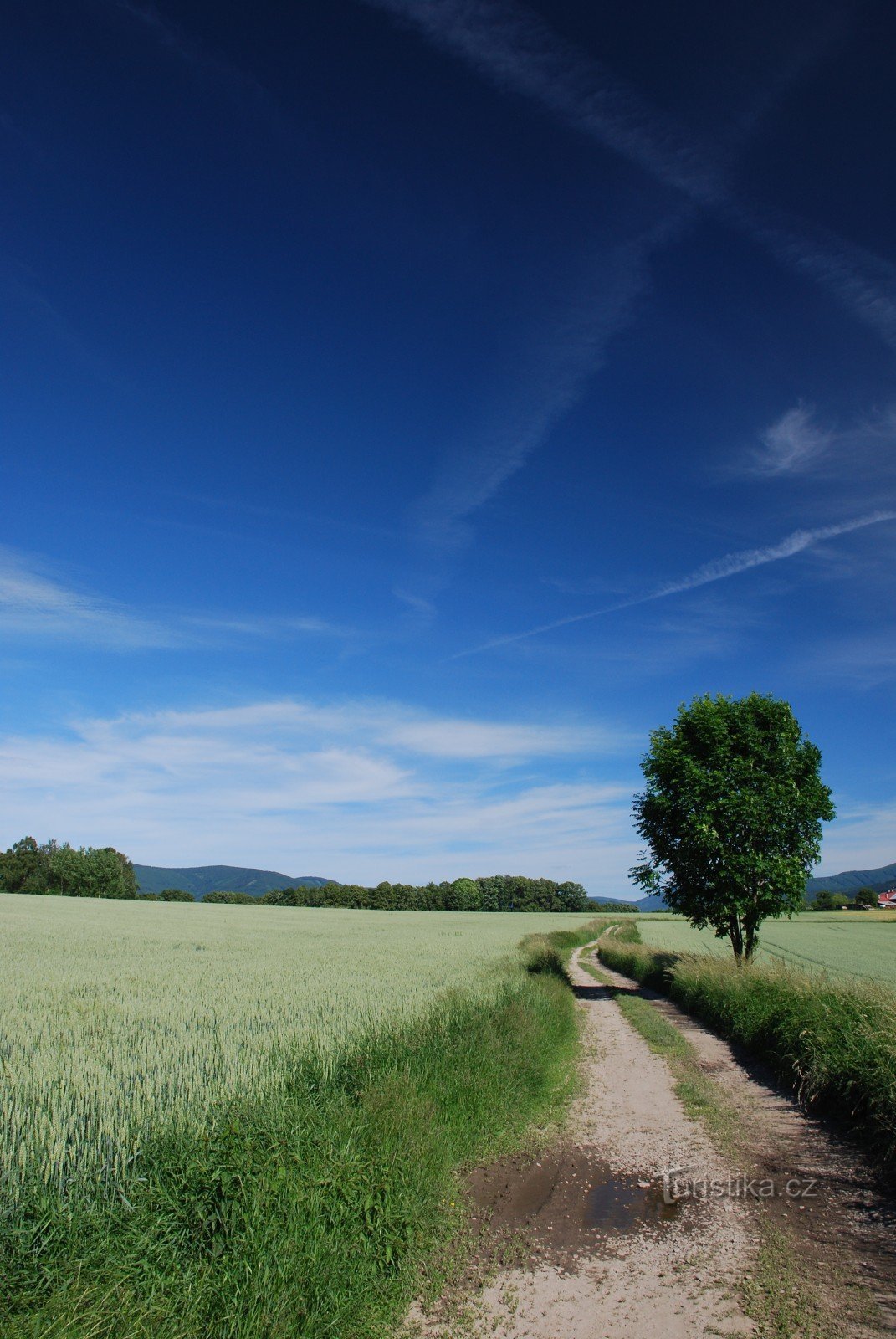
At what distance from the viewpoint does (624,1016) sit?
1764 centimetres

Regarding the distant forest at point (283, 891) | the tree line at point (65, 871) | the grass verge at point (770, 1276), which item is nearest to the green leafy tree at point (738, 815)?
the grass verge at point (770, 1276)

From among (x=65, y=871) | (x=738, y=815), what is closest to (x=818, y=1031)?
(x=738, y=815)

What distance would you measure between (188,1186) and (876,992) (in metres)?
11.4

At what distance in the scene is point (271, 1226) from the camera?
15.9 feet

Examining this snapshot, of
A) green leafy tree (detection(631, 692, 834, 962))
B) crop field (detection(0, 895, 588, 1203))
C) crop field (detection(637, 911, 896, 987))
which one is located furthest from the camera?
crop field (detection(637, 911, 896, 987))

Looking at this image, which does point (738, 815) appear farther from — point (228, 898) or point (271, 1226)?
point (228, 898)

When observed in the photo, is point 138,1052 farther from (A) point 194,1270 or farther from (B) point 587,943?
(B) point 587,943

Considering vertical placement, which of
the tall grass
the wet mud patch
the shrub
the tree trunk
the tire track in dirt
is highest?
the tree trunk

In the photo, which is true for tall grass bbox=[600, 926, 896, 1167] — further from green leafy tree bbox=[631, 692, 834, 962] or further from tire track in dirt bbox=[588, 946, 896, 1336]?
green leafy tree bbox=[631, 692, 834, 962]

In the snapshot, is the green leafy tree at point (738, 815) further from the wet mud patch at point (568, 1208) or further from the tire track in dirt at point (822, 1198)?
the wet mud patch at point (568, 1208)

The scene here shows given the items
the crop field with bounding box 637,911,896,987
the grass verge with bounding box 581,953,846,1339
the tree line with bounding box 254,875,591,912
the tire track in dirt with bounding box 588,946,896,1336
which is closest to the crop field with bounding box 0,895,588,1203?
the grass verge with bounding box 581,953,846,1339

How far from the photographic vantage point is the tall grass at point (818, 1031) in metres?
8.76

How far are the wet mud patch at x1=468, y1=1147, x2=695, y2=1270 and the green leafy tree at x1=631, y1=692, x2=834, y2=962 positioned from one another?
558 inches

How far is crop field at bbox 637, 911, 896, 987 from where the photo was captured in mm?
29209
